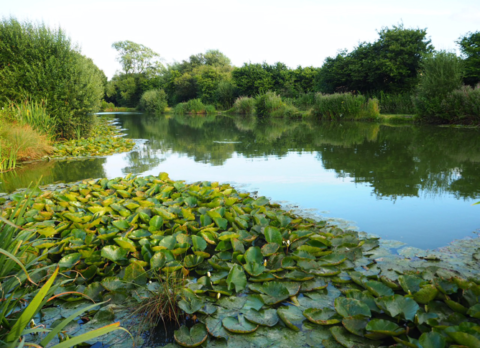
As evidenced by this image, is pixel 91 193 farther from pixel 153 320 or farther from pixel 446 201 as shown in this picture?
pixel 446 201

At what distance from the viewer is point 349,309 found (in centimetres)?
186

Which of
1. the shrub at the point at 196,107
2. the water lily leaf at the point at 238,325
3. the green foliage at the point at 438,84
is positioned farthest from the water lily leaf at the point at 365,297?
the shrub at the point at 196,107

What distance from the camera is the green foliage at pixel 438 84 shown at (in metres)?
14.1

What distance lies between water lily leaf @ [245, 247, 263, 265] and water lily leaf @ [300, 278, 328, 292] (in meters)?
0.38

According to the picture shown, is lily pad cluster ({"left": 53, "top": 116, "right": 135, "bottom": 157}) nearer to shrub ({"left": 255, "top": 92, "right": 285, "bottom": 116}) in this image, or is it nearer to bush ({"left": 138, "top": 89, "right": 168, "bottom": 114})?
shrub ({"left": 255, "top": 92, "right": 285, "bottom": 116})

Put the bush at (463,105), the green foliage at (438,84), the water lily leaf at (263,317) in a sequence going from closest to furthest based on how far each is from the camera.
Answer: the water lily leaf at (263,317), the bush at (463,105), the green foliage at (438,84)

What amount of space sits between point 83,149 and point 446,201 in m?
8.36

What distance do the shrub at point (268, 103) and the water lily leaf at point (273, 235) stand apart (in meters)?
20.5

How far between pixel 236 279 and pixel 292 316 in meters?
0.48

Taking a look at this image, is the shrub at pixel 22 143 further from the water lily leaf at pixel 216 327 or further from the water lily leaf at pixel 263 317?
the water lily leaf at pixel 263 317

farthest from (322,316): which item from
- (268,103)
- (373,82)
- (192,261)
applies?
(373,82)

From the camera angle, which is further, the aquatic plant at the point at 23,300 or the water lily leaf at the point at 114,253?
the water lily leaf at the point at 114,253

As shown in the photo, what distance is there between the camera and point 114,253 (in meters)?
2.54

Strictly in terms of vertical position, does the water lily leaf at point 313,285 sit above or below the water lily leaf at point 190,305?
below
